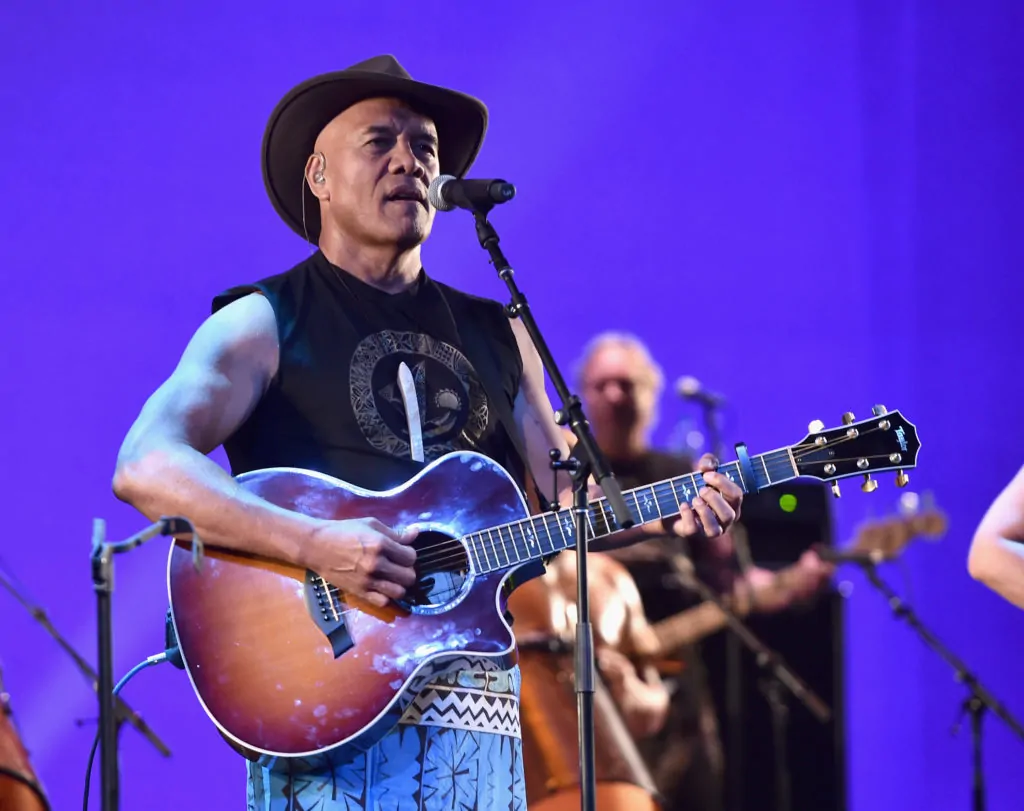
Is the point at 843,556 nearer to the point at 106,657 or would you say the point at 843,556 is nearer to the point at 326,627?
the point at 326,627

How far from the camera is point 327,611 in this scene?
2.64 m

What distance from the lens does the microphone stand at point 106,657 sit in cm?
211

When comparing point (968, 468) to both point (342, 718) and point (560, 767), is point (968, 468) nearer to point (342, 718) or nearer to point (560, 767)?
point (560, 767)

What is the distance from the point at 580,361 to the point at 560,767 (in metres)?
1.91

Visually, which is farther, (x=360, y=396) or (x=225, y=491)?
(x=360, y=396)

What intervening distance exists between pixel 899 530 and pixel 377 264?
4044 millimetres

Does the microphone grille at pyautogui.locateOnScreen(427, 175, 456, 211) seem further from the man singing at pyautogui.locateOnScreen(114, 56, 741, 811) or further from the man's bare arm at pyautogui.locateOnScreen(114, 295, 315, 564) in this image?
the man's bare arm at pyautogui.locateOnScreen(114, 295, 315, 564)

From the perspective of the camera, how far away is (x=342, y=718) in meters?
2.54

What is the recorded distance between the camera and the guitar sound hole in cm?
266

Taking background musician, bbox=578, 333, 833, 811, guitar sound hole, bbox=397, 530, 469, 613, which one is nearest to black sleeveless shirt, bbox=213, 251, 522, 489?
guitar sound hole, bbox=397, 530, 469, 613

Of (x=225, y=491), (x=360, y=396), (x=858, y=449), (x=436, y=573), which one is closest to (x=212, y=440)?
(x=225, y=491)

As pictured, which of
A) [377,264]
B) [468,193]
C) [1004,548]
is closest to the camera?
[468,193]

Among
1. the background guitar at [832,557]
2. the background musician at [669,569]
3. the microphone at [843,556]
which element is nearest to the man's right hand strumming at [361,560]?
the background musician at [669,569]

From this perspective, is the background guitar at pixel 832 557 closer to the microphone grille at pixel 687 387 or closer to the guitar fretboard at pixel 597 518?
the microphone grille at pixel 687 387
